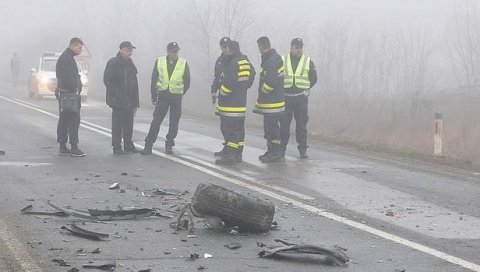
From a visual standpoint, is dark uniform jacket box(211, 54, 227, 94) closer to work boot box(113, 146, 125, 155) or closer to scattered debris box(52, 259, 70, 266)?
work boot box(113, 146, 125, 155)

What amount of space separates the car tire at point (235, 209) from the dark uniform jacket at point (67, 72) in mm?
5604

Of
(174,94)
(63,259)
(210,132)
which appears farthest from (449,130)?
(63,259)

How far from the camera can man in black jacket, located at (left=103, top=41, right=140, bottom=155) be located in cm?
1142

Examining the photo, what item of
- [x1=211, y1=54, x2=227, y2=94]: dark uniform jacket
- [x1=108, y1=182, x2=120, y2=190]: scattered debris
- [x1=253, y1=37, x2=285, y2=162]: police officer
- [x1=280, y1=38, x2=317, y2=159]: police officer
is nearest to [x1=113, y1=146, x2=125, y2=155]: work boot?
[x1=211, y1=54, x2=227, y2=94]: dark uniform jacket

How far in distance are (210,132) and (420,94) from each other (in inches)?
317

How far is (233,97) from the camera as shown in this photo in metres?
10.5

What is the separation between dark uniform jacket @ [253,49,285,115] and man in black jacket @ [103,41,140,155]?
2.21 meters

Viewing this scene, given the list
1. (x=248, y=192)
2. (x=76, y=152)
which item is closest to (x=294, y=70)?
(x=248, y=192)

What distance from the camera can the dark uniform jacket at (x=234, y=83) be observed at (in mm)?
10344

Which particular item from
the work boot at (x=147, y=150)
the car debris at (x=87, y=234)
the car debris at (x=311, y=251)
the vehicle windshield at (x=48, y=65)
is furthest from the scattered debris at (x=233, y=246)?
the vehicle windshield at (x=48, y=65)

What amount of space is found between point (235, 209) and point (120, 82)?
5893 millimetres

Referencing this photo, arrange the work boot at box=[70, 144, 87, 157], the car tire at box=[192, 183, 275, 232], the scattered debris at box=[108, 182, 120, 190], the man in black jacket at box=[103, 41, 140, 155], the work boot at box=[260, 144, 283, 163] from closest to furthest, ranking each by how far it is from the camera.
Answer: the car tire at box=[192, 183, 275, 232]
the scattered debris at box=[108, 182, 120, 190]
the work boot at box=[260, 144, 283, 163]
the work boot at box=[70, 144, 87, 157]
the man in black jacket at box=[103, 41, 140, 155]

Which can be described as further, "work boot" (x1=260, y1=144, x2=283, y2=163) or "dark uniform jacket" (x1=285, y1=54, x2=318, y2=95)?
"dark uniform jacket" (x1=285, y1=54, x2=318, y2=95)

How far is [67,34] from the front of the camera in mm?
52906
